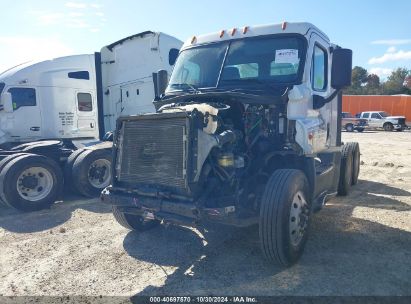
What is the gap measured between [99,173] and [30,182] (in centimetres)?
150

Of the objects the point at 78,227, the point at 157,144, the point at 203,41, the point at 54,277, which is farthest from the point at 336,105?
the point at 54,277

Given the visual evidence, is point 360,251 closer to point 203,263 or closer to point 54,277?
point 203,263

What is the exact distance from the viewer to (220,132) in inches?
175

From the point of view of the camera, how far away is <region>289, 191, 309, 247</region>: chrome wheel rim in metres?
4.36

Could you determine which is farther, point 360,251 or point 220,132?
point 360,251

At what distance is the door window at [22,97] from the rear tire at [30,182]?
2.35 m

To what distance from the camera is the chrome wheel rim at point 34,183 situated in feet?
24.7

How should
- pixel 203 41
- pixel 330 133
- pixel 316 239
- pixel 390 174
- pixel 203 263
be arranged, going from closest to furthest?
1. pixel 203 263
2. pixel 316 239
3. pixel 203 41
4. pixel 330 133
5. pixel 390 174

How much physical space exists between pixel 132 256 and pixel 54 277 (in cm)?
95

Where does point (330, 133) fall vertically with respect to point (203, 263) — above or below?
above

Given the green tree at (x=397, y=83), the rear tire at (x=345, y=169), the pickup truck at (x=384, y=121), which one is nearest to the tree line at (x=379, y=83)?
the green tree at (x=397, y=83)

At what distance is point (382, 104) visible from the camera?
37.3m

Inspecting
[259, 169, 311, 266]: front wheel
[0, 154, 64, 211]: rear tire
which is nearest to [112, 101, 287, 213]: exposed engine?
[259, 169, 311, 266]: front wheel

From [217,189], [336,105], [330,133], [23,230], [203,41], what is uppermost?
[203,41]
